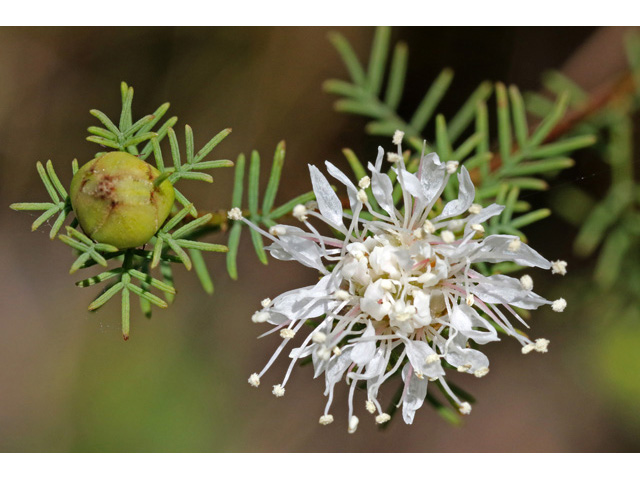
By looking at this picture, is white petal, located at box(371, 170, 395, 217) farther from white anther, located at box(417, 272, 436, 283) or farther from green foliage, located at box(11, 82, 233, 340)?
green foliage, located at box(11, 82, 233, 340)

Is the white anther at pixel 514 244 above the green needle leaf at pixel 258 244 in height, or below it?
above

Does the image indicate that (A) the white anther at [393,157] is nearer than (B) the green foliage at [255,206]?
Yes

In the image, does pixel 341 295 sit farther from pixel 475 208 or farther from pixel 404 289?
pixel 475 208

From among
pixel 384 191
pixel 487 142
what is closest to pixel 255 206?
pixel 384 191

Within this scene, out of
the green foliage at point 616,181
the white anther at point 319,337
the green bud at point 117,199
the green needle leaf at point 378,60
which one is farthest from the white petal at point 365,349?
the green foliage at point 616,181

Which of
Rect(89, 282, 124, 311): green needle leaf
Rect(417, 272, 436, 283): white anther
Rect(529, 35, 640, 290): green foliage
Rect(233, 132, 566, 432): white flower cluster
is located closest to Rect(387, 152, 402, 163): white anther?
Rect(233, 132, 566, 432): white flower cluster

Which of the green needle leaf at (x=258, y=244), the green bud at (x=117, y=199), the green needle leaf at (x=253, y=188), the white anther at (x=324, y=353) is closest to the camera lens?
the green bud at (x=117, y=199)

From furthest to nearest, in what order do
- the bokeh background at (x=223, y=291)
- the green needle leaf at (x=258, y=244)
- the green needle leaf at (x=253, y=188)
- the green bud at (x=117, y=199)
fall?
the bokeh background at (x=223, y=291) < the green needle leaf at (x=253, y=188) < the green needle leaf at (x=258, y=244) < the green bud at (x=117, y=199)

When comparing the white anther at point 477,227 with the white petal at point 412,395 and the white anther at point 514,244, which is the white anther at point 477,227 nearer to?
the white anther at point 514,244
